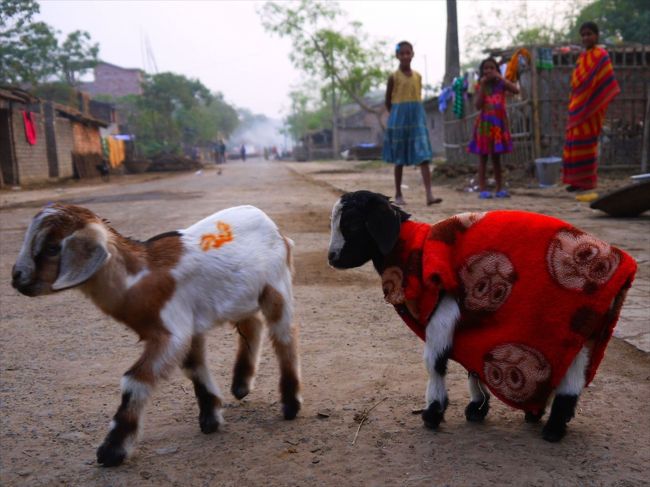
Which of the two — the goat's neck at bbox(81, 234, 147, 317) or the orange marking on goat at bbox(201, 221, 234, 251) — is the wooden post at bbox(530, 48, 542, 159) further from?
the goat's neck at bbox(81, 234, 147, 317)

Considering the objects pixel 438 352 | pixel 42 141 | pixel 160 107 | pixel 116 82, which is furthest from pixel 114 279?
pixel 116 82

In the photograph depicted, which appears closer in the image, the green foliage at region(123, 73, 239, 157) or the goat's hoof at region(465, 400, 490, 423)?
the goat's hoof at region(465, 400, 490, 423)

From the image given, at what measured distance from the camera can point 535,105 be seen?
Result: 41.5ft

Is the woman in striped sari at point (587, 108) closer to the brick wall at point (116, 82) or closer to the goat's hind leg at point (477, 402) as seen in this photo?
the goat's hind leg at point (477, 402)

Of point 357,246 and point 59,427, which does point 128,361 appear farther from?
point 357,246

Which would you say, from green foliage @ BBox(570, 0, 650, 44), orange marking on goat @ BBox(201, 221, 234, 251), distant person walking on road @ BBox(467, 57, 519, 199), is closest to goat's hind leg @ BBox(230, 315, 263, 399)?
orange marking on goat @ BBox(201, 221, 234, 251)

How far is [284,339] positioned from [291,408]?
28cm

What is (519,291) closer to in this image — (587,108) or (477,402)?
(477,402)

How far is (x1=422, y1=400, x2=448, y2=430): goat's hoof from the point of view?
2.36 metres

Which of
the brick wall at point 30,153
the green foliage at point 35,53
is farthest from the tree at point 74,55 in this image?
the brick wall at point 30,153

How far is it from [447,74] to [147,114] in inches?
1576

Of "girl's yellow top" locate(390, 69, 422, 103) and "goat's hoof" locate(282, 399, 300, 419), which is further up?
"girl's yellow top" locate(390, 69, 422, 103)

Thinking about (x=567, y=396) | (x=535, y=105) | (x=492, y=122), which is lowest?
(x=567, y=396)

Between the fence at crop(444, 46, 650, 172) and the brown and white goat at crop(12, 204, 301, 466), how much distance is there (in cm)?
1131
